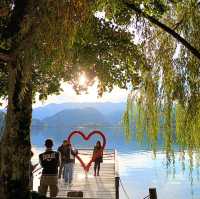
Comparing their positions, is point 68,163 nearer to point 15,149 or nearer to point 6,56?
point 15,149

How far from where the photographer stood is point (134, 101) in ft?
30.3

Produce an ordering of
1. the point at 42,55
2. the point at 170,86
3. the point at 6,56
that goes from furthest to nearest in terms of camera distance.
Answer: the point at 6,56 < the point at 170,86 < the point at 42,55

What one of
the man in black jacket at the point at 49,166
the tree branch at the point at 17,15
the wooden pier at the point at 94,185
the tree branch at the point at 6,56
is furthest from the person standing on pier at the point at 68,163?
the tree branch at the point at 6,56

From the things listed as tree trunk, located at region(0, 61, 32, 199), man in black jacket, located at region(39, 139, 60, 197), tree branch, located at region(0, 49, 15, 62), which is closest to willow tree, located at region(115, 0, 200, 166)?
tree branch, located at region(0, 49, 15, 62)

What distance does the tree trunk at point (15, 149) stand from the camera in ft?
38.7

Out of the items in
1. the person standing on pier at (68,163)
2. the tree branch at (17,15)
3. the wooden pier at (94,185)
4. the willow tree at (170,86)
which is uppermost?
the tree branch at (17,15)

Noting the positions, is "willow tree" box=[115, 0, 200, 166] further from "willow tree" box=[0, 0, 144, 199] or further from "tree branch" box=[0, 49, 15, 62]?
"tree branch" box=[0, 49, 15, 62]

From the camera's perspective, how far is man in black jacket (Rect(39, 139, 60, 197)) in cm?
1399

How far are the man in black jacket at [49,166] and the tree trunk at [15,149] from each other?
179 centimetres

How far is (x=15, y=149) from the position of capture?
11977 millimetres

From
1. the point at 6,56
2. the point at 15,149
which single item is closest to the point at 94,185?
the point at 15,149

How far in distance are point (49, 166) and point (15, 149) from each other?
7.84 ft

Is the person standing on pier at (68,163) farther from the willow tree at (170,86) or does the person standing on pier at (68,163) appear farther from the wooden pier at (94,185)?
the willow tree at (170,86)

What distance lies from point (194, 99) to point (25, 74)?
8.88 feet
